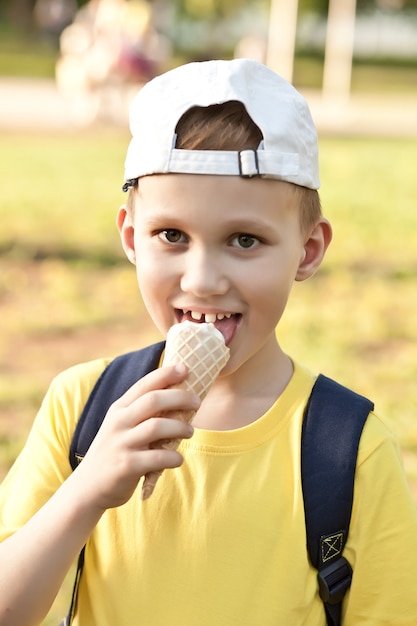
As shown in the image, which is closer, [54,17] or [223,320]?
[223,320]

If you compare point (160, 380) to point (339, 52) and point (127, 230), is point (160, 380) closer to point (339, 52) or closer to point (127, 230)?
point (127, 230)

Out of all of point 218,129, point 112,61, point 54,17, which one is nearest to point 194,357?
point 218,129

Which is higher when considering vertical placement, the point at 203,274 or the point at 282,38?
the point at 282,38

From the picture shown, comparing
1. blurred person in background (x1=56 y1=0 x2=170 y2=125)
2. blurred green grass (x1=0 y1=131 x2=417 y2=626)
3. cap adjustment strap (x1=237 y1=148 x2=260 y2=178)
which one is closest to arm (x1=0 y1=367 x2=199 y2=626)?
cap adjustment strap (x1=237 y1=148 x2=260 y2=178)

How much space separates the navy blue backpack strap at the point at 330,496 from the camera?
2.21 metres

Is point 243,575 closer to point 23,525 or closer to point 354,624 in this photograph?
point 354,624

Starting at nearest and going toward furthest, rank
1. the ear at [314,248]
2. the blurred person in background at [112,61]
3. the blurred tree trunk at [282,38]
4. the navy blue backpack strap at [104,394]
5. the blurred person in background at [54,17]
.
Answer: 1. the navy blue backpack strap at [104,394]
2. the ear at [314,248]
3. the blurred person in background at [112,61]
4. the blurred tree trunk at [282,38]
5. the blurred person in background at [54,17]

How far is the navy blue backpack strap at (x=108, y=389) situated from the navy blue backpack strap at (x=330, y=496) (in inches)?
15.9

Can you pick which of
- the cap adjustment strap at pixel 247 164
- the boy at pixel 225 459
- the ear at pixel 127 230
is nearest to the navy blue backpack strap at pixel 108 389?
A: the boy at pixel 225 459

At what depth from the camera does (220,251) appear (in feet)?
7.24

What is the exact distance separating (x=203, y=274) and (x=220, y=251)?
0.07 meters

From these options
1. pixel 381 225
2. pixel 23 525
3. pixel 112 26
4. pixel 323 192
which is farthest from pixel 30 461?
pixel 112 26

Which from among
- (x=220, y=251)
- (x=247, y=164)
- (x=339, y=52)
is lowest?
(x=220, y=251)

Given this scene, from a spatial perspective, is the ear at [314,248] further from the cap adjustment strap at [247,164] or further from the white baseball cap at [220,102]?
the cap adjustment strap at [247,164]
